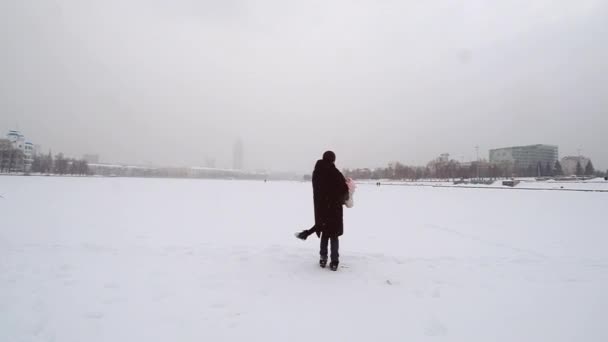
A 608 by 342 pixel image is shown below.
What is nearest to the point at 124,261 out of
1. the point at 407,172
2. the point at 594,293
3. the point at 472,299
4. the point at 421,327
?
the point at 421,327

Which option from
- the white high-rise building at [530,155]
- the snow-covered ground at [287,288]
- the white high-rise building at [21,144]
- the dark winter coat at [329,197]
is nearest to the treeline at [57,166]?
the white high-rise building at [21,144]

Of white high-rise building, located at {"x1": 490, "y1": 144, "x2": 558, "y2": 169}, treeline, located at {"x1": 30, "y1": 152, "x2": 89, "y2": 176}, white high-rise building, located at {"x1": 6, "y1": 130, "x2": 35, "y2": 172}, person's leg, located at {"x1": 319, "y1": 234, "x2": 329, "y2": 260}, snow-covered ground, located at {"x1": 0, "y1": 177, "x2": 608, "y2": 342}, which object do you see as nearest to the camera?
snow-covered ground, located at {"x1": 0, "y1": 177, "x2": 608, "y2": 342}

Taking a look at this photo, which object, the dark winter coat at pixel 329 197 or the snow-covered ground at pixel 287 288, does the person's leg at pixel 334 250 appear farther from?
the snow-covered ground at pixel 287 288

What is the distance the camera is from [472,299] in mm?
4312

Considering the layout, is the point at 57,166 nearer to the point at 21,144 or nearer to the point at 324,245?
the point at 21,144

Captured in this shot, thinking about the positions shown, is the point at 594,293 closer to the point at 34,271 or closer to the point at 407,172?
the point at 34,271

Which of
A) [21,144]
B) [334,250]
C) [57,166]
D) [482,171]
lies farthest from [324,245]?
[21,144]

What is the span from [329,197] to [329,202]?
90 millimetres

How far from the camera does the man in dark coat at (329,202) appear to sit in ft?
17.9

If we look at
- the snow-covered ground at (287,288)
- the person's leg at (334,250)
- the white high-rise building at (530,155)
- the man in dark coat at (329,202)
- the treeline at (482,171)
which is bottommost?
the snow-covered ground at (287,288)

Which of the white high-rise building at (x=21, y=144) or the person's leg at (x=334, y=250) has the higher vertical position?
the white high-rise building at (x=21, y=144)

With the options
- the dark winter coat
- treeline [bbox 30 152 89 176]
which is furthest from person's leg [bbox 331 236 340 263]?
treeline [bbox 30 152 89 176]

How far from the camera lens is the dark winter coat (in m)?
5.45

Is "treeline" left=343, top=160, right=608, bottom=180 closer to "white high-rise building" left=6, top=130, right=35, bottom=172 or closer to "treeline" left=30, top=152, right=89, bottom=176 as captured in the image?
"treeline" left=30, top=152, right=89, bottom=176
